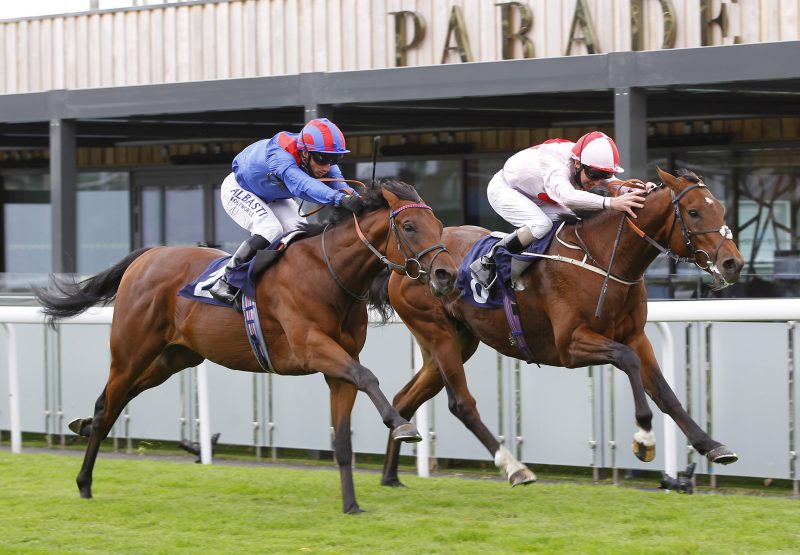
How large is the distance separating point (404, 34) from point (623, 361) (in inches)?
256

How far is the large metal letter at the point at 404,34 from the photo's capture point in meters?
12.1

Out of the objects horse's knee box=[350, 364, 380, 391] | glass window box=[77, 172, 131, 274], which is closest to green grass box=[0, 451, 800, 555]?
horse's knee box=[350, 364, 380, 391]

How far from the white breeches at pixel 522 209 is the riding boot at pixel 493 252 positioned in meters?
0.05

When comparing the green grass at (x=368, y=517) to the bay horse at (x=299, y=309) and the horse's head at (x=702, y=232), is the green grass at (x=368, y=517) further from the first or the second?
the horse's head at (x=702, y=232)

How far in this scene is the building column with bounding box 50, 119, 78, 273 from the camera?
1325 cm

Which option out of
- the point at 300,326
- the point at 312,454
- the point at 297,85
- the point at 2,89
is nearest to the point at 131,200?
the point at 2,89

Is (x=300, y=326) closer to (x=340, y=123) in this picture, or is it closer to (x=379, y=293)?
(x=379, y=293)

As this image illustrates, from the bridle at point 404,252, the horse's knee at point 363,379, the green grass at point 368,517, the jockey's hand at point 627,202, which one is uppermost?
the jockey's hand at point 627,202

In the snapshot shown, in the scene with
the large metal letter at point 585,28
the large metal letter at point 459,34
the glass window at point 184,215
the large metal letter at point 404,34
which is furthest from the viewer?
the glass window at point 184,215

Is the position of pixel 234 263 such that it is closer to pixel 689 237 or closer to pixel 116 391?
pixel 116 391

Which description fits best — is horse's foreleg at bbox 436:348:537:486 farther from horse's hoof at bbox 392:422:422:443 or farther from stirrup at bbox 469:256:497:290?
horse's hoof at bbox 392:422:422:443

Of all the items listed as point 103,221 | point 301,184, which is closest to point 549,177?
point 301,184

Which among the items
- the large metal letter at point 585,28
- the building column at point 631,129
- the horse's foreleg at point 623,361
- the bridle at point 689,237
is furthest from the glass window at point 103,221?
the bridle at point 689,237

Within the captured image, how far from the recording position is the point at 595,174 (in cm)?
674
